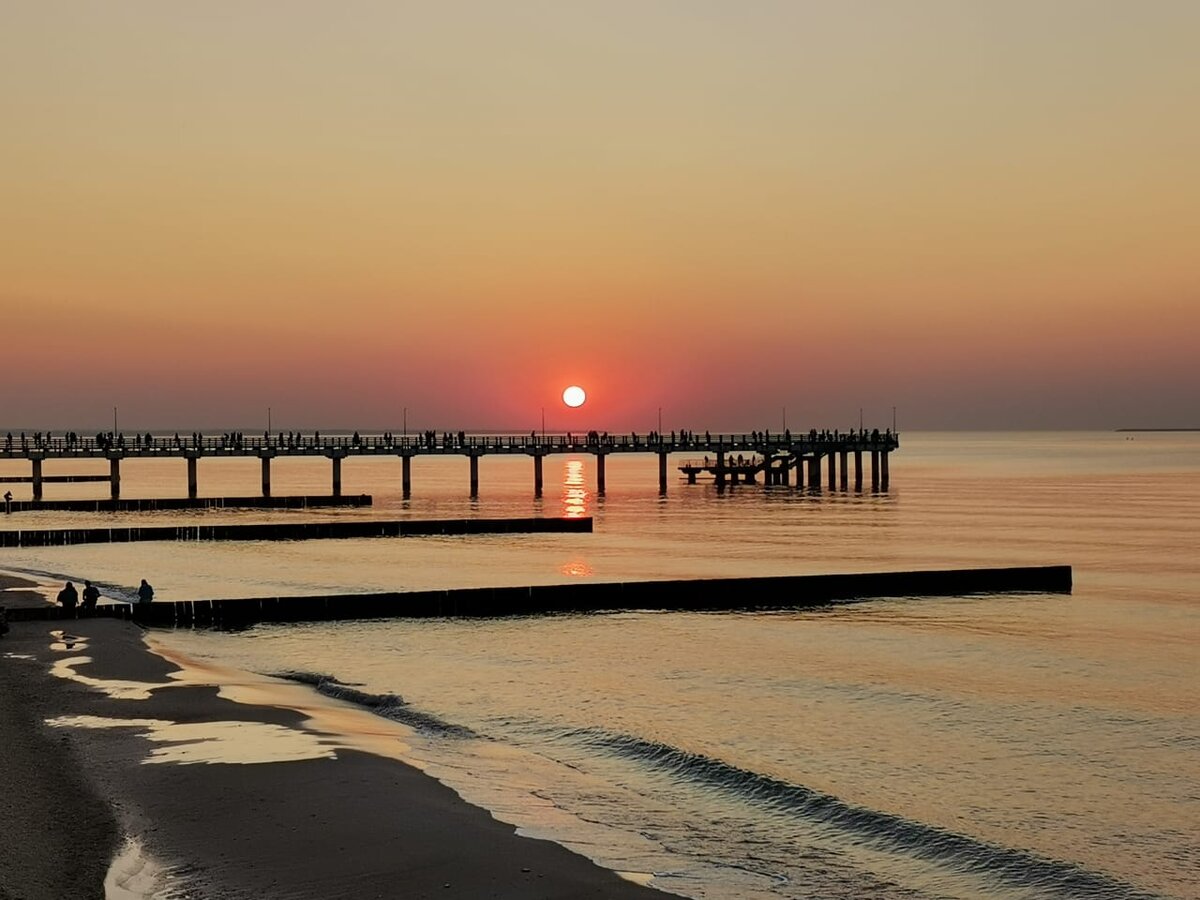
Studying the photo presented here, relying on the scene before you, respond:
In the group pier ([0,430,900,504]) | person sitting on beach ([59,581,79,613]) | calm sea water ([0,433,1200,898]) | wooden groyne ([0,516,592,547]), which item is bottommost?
calm sea water ([0,433,1200,898])

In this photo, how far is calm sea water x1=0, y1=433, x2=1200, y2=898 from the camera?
17.9 meters

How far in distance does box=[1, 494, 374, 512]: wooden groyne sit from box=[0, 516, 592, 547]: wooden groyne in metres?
17.1

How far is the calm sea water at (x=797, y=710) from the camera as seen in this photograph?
706 inches

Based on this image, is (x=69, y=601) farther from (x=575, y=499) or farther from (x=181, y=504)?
(x=575, y=499)

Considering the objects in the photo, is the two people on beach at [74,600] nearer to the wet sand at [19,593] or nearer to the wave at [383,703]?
the wet sand at [19,593]

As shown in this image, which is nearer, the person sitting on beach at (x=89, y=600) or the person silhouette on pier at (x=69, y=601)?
the person silhouette on pier at (x=69, y=601)

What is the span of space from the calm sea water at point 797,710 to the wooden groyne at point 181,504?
25898mm

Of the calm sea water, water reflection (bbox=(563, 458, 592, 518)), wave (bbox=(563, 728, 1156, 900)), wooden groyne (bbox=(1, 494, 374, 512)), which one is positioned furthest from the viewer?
water reflection (bbox=(563, 458, 592, 518))

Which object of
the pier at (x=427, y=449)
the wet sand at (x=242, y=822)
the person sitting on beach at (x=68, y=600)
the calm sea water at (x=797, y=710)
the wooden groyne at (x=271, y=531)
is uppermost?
the pier at (x=427, y=449)

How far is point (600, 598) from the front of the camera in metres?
43.4

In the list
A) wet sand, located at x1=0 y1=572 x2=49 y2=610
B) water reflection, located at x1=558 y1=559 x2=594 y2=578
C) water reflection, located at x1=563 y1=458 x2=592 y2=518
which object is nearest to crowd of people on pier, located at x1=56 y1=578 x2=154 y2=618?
wet sand, located at x1=0 y1=572 x2=49 y2=610

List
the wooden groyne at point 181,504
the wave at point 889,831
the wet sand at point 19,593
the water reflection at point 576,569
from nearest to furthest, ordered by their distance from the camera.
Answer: the wave at point 889,831 < the wet sand at point 19,593 < the water reflection at point 576,569 < the wooden groyne at point 181,504

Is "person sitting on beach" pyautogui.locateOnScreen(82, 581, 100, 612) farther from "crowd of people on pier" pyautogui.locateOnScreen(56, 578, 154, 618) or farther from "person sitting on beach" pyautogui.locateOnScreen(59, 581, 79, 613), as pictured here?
"person sitting on beach" pyautogui.locateOnScreen(59, 581, 79, 613)

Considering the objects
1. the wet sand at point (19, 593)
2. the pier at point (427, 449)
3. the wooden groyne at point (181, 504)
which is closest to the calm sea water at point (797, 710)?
the wet sand at point (19, 593)
